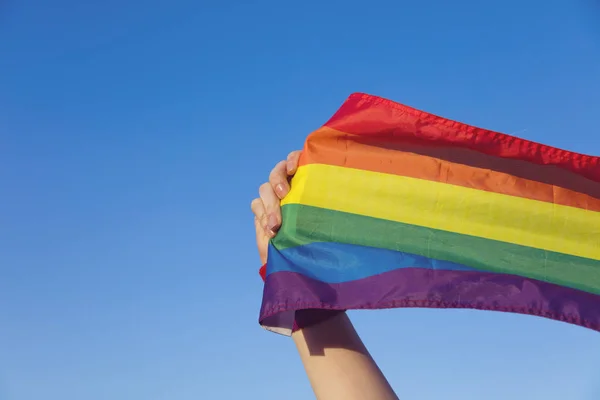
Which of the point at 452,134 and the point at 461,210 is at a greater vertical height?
the point at 452,134

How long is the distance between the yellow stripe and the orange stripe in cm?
7

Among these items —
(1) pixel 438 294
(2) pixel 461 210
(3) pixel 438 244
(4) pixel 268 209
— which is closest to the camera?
(1) pixel 438 294

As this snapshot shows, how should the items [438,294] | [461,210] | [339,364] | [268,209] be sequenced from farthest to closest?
[461,210] < [268,209] < [438,294] < [339,364]

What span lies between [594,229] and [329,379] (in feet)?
9.69

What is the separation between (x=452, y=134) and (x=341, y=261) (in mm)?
1403

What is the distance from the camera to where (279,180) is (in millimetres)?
5328

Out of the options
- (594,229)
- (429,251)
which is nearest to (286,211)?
(429,251)

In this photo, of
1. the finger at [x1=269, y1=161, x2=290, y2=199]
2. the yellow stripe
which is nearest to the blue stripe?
the yellow stripe

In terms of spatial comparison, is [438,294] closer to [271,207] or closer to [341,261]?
[341,261]

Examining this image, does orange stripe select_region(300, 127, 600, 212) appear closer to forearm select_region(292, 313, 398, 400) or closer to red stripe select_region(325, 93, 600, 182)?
red stripe select_region(325, 93, 600, 182)

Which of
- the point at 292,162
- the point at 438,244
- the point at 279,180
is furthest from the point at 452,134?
the point at 279,180

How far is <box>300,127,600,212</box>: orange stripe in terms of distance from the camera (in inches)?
220

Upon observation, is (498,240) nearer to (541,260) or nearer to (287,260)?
(541,260)

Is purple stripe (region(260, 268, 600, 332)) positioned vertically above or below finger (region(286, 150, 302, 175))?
below
